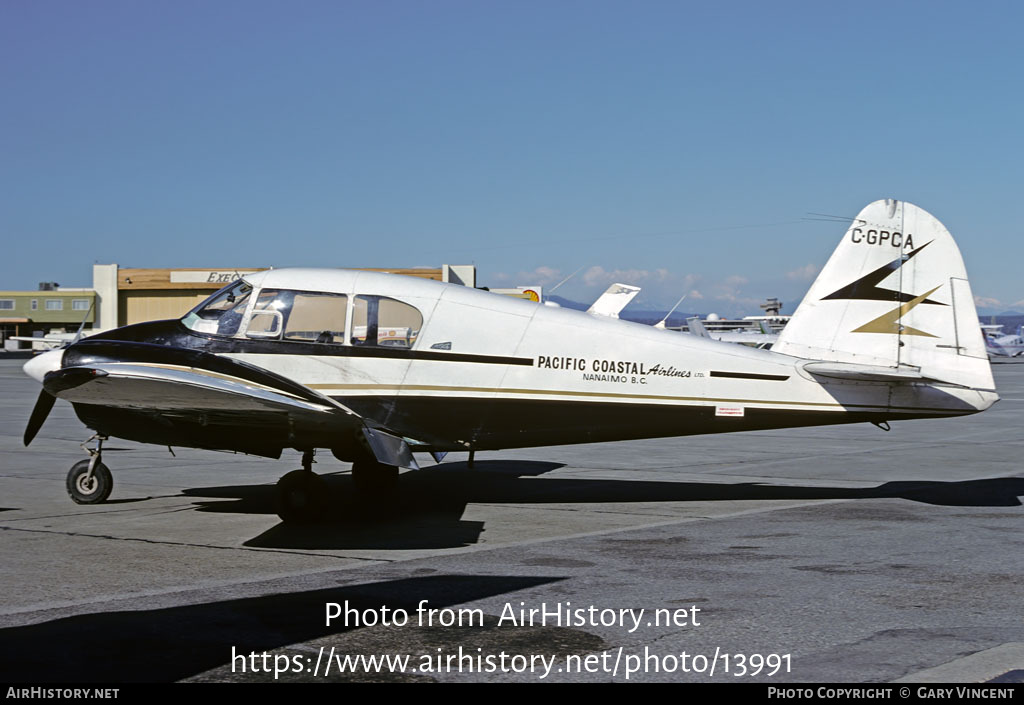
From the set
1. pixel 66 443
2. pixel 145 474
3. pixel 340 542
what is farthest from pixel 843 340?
pixel 66 443

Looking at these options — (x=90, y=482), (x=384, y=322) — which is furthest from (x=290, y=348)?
(x=90, y=482)

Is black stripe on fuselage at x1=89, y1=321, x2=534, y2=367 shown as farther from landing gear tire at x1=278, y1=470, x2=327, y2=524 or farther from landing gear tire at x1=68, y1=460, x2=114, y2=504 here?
landing gear tire at x1=68, y1=460, x2=114, y2=504

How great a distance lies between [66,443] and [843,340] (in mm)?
14172

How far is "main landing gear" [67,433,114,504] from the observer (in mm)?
11453

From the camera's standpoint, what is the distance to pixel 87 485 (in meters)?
11.5

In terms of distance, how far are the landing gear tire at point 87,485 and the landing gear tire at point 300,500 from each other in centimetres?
267

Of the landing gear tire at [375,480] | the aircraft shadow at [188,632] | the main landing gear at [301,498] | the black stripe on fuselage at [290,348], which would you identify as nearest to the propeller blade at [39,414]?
the black stripe on fuselage at [290,348]

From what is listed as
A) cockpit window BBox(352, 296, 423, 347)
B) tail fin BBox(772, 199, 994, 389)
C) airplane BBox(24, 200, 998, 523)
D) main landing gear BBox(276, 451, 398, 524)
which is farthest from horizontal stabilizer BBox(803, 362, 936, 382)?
main landing gear BBox(276, 451, 398, 524)

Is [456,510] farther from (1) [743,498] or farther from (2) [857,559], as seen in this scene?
(2) [857,559]

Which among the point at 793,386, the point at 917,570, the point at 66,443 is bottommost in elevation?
the point at 66,443

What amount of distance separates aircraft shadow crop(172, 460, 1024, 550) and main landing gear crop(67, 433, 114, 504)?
44.0 inches

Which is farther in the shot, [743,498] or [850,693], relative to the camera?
[743,498]

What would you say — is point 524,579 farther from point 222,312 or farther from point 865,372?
point 222,312

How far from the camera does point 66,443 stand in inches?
735
